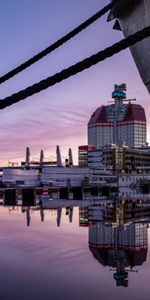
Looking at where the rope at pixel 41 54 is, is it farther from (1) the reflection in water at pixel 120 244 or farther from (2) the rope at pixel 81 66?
(1) the reflection in water at pixel 120 244

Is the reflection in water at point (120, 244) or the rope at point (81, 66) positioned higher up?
the rope at point (81, 66)

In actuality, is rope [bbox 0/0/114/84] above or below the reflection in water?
above

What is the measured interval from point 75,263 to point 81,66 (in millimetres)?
7077

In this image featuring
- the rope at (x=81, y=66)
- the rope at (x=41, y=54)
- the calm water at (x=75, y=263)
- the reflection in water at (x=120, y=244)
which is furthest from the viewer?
the reflection in water at (x=120, y=244)

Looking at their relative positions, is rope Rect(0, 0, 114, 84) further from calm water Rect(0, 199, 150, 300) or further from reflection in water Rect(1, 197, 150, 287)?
reflection in water Rect(1, 197, 150, 287)

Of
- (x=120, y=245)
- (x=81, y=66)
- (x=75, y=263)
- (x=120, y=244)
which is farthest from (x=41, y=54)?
(x=120, y=244)

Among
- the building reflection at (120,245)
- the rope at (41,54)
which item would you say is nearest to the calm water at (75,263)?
the building reflection at (120,245)

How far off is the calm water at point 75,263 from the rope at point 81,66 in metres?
3.62

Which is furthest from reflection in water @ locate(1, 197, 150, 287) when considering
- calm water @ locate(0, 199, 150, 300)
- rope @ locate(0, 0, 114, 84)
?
rope @ locate(0, 0, 114, 84)

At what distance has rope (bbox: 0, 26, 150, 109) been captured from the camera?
329 cm

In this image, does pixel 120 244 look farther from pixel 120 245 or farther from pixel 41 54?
pixel 41 54

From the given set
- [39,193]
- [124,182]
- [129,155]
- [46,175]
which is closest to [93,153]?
[129,155]

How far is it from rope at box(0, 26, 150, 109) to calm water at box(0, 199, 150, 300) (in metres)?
3.62

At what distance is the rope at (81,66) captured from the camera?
129 inches
